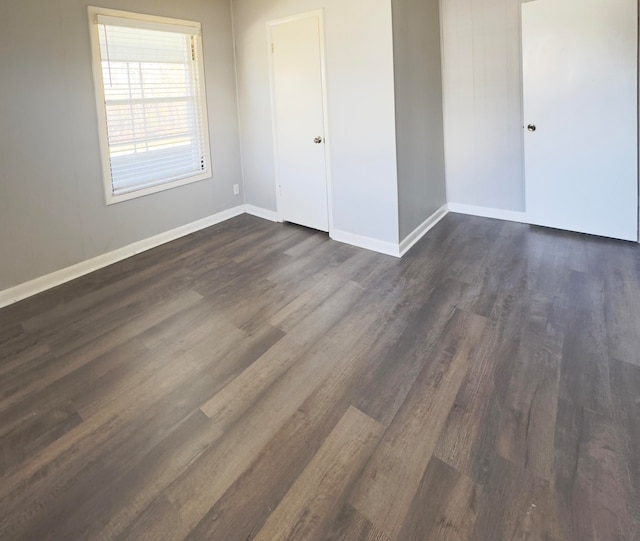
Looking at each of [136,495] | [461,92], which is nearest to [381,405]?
[136,495]

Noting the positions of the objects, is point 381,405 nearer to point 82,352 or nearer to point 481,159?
point 82,352

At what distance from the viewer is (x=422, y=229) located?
4250 mm

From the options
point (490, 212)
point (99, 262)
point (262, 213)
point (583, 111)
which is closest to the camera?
point (583, 111)

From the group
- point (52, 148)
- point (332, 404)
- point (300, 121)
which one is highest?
point (300, 121)

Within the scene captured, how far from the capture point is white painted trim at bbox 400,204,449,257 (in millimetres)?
3883

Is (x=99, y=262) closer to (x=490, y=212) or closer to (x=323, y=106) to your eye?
(x=323, y=106)

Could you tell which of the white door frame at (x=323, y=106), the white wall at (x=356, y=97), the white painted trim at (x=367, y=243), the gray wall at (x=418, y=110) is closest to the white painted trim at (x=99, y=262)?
the white door frame at (x=323, y=106)

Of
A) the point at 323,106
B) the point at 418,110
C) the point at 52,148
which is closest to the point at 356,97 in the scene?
the point at 323,106

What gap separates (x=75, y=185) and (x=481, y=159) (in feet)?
12.8

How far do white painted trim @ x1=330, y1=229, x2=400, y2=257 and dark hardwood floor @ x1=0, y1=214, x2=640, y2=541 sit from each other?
11.0 inches

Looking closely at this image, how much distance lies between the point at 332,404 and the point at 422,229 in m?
2.62

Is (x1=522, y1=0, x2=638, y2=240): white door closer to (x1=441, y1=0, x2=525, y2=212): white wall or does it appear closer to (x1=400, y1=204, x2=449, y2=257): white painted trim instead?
(x1=441, y1=0, x2=525, y2=212): white wall

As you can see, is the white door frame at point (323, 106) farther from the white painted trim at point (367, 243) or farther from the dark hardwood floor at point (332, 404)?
the dark hardwood floor at point (332, 404)

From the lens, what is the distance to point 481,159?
455 centimetres
